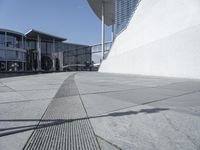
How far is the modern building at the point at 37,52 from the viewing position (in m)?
68.7

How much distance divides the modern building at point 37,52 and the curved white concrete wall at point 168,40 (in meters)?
56.2

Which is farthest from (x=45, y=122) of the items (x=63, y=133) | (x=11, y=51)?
(x=11, y=51)

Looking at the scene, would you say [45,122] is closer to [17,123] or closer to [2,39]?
[17,123]

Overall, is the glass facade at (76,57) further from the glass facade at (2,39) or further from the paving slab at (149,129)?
the paving slab at (149,129)

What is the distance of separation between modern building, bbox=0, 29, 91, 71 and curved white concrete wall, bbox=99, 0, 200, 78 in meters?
56.2

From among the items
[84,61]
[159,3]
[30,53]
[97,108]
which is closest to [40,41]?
[30,53]

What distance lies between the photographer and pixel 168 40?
15023 millimetres

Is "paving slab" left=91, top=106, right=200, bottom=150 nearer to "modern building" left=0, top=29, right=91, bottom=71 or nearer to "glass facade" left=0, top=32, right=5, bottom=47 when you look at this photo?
"modern building" left=0, top=29, right=91, bottom=71

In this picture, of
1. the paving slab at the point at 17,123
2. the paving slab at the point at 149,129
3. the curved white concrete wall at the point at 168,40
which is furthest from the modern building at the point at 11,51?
the paving slab at the point at 149,129

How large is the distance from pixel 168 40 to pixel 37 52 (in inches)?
2897

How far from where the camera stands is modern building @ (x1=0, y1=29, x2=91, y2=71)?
2704 inches

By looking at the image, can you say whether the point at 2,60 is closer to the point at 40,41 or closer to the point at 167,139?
the point at 40,41

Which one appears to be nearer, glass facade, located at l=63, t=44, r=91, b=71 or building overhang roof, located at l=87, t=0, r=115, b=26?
building overhang roof, located at l=87, t=0, r=115, b=26

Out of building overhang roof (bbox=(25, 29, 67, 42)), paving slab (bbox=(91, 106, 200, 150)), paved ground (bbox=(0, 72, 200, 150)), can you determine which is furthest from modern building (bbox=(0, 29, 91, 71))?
paving slab (bbox=(91, 106, 200, 150))
